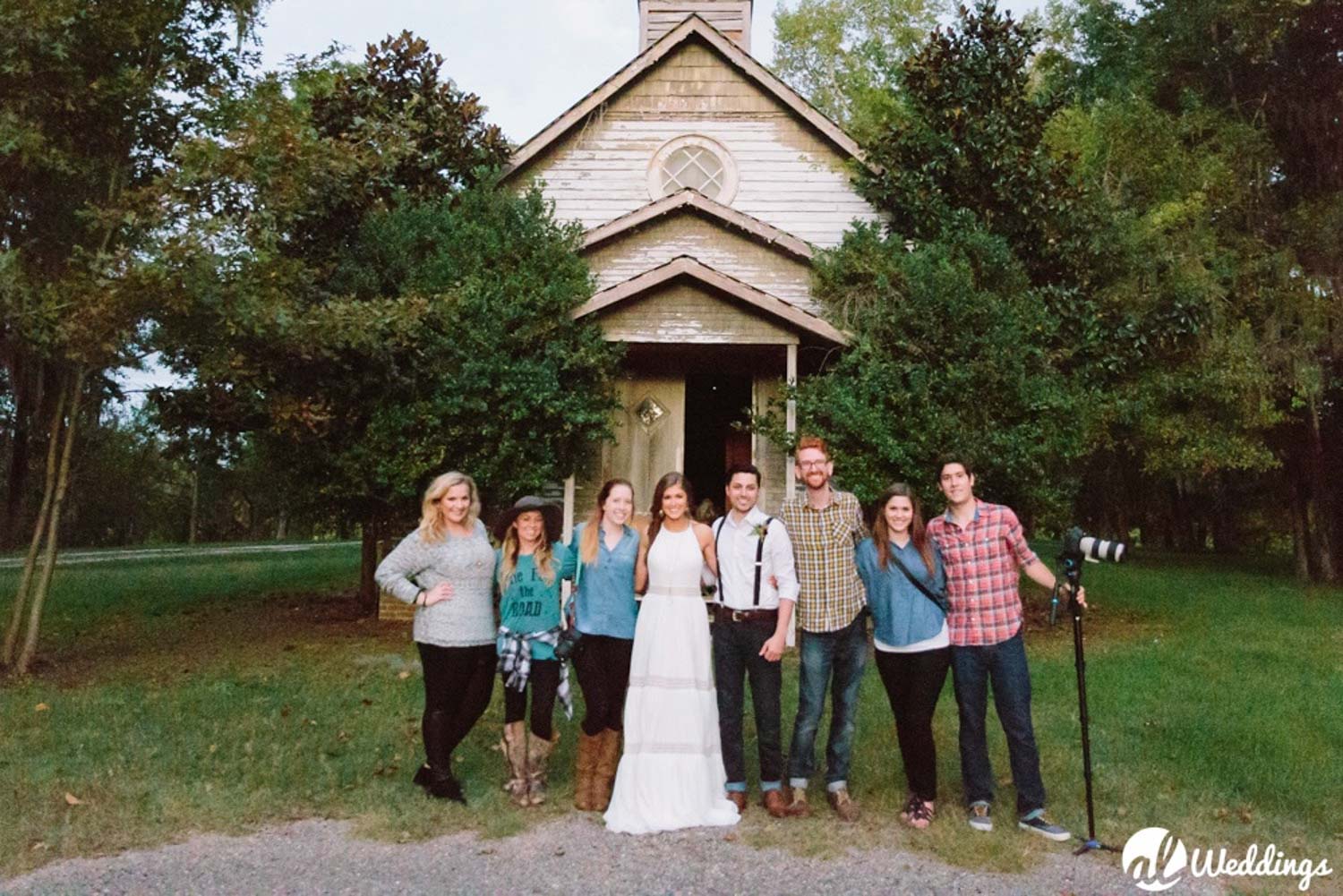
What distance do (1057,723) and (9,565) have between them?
23.7 metres

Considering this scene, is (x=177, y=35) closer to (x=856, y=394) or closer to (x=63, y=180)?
(x=63, y=180)

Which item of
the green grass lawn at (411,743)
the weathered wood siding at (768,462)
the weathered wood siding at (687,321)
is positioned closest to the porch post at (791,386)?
the weathered wood siding at (687,321)

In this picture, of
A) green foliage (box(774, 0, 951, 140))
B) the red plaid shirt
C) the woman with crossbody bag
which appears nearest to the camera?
the red plaid shirt

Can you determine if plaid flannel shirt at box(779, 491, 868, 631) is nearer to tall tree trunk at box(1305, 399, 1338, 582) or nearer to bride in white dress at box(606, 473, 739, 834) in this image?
bride in white dress at box(606, 473, 739, 834)

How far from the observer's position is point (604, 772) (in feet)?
19.1

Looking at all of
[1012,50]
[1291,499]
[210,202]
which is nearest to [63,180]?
[210,202]

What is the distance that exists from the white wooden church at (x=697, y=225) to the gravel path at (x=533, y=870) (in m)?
7.68

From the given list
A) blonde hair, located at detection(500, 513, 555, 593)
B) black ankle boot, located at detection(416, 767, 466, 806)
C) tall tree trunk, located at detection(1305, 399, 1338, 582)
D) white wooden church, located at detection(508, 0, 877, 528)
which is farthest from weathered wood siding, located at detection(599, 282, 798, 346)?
tall tree trunk, located at detection(1305, 399, 1338, 582)

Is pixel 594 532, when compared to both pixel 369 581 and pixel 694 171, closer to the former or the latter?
pixel 369 581

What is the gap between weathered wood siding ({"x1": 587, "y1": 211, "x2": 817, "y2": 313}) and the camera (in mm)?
13859

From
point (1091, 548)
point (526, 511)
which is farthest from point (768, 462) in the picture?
point (1091, 548)

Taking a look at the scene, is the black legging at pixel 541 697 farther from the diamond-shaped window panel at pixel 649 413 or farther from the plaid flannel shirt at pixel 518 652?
the diamond-shaped window panel at pixel 649 413

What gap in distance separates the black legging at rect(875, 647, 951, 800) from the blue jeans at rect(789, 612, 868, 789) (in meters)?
0.19

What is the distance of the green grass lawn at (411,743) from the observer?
17.9 ft
